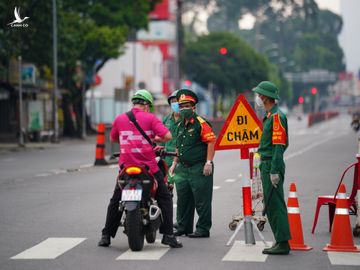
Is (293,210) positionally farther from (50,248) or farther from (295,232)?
(50,248)

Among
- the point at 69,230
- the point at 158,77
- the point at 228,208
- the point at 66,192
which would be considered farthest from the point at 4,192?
the point at 158,77

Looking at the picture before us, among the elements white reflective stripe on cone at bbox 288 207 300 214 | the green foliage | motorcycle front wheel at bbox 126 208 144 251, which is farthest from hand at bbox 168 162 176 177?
the green foliage

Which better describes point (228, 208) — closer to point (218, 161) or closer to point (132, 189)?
point (132, 189)

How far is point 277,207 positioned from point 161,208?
1.39 m

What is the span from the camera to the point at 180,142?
13664mm

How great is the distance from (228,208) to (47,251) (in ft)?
18.6

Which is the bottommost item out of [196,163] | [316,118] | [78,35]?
[316,118]

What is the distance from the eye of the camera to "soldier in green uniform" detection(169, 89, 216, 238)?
531 inches

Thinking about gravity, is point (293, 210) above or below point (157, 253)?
above

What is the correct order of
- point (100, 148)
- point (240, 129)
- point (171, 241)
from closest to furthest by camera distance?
point (171, 241) < point (240, 129) < point (100, 148)

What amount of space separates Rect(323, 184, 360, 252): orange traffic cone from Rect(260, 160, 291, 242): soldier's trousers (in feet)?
2.17

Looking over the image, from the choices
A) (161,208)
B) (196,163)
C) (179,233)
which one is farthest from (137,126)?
(179,233)

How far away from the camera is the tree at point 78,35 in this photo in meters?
50.0

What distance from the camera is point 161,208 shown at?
1280 centimetres
